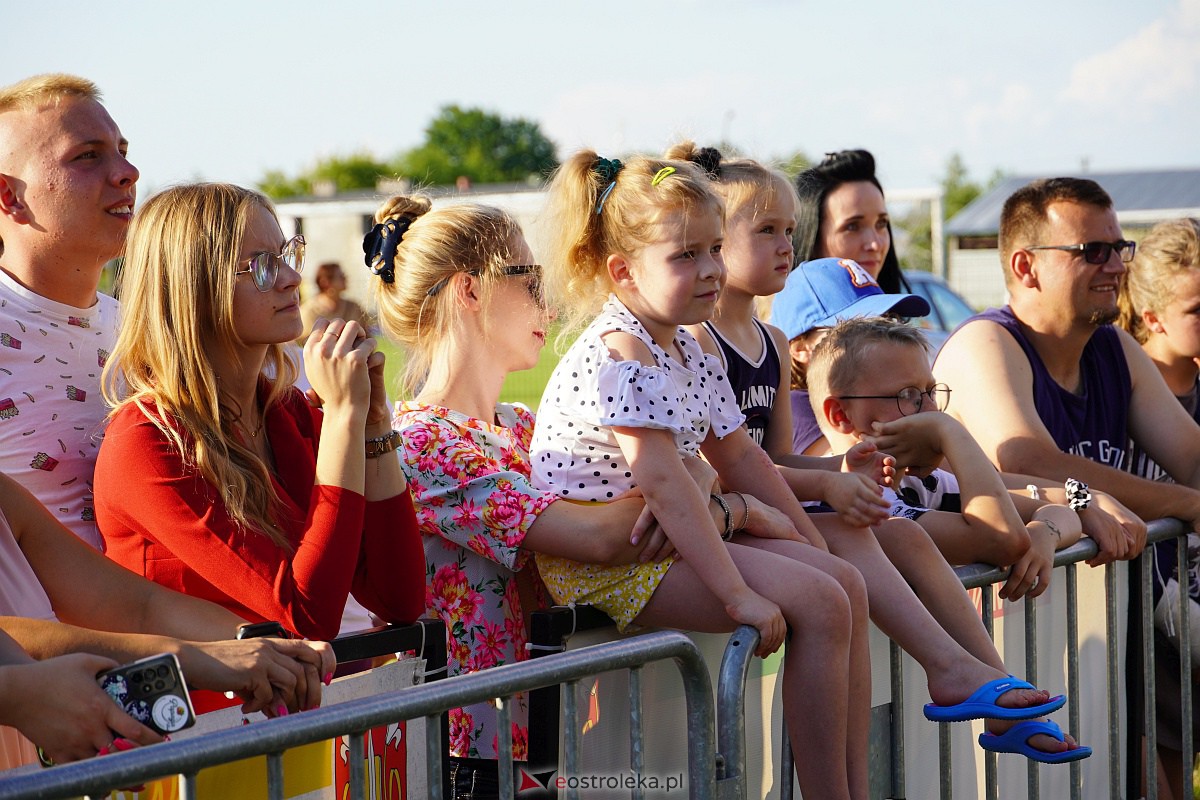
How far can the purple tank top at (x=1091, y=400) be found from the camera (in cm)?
439

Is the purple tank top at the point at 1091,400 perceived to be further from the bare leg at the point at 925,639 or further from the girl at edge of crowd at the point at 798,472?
the bare leg at the point at 925,639

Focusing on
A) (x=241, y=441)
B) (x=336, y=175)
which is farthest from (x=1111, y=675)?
(x=336, y=175)

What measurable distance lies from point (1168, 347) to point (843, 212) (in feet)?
4.56

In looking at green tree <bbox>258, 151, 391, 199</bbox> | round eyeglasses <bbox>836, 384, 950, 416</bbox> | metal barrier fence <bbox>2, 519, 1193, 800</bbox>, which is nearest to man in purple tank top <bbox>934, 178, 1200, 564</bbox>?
metal barrier fence <bbox>2, 519, 1193, 800</bbox>

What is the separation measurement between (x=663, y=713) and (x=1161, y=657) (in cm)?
257

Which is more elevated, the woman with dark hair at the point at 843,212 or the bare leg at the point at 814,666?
the woman with dark hair at the point at 843,212

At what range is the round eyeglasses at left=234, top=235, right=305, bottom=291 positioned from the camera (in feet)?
8.89

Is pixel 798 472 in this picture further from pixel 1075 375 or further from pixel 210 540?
pixel 1075 375

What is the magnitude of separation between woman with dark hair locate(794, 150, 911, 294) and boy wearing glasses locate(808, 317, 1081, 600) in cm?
133

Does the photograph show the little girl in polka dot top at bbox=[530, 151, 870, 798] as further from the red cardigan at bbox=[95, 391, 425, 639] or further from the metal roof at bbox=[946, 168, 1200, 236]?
the metal roof at bbox=[946, 168, 1200, 236]

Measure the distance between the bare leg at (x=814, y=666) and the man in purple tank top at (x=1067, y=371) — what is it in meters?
1.64

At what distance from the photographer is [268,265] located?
2736 mm

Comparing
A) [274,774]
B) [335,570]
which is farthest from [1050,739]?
[274,774]

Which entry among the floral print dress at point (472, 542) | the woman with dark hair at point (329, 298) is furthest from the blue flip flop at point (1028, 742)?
the woman with dark hair at point (329, 298)
